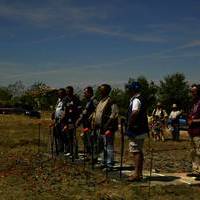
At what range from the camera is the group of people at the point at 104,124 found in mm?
10164

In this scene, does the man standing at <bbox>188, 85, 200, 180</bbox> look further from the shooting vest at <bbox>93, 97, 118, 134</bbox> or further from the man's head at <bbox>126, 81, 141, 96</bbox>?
the shooting vest at <bbox>93, 97, 118, 134</bbox>

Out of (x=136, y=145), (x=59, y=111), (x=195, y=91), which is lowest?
(x=136, y=145)

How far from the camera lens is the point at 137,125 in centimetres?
1011

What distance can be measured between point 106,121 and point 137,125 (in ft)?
4.83

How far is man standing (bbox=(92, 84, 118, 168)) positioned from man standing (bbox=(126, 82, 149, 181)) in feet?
3.23

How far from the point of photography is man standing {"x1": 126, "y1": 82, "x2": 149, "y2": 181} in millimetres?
10094

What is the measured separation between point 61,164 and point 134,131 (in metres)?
3.33

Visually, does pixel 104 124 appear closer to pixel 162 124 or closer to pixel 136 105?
pixel 136 105

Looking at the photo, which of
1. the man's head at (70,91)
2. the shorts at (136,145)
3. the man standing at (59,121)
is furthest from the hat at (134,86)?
the man standing at (59,121)

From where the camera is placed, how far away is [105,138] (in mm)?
11500

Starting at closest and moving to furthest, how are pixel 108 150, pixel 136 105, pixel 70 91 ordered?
pixel 136 105 < pixel 108 150 < pixel 70 91

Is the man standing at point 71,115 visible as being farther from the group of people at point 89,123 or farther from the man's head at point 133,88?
the man's head at point 133,88

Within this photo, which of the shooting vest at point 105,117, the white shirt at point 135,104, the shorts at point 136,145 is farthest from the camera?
the shooting vest at point 105,117

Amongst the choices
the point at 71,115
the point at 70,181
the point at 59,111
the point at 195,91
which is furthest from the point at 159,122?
the point at 70,181
